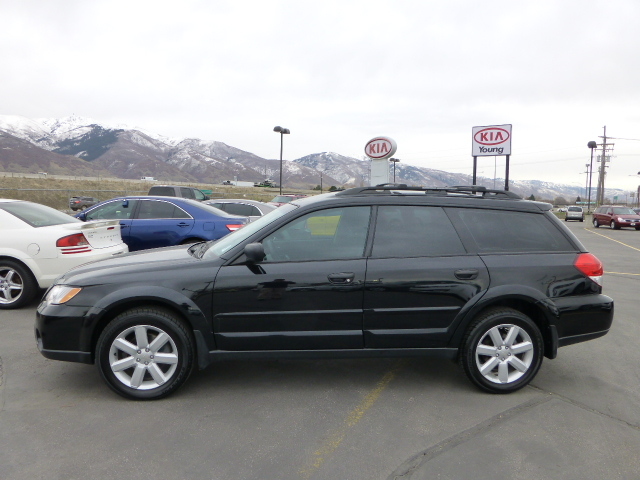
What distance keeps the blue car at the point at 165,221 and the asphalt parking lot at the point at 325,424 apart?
161 inches

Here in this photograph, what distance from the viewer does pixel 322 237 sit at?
393 centimetres

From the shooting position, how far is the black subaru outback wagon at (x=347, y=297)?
3666 millimetres

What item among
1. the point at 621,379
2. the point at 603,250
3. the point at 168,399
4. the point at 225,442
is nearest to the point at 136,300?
the point at 168,399

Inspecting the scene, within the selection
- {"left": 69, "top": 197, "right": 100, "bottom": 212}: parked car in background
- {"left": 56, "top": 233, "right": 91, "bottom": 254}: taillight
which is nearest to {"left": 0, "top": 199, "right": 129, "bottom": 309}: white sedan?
{"left": 56, "top": 233, "right": 91, "bottom": 254}: taillight

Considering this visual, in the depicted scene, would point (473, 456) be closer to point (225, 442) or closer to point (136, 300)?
point (225, 442)

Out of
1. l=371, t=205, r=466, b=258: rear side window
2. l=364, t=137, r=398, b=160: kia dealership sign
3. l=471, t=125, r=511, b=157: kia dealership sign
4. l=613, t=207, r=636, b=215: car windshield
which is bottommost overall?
l=371, t=205, r=466, b=258: rear side window

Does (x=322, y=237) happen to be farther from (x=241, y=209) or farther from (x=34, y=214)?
(x=241, y=209)

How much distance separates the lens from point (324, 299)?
372cm

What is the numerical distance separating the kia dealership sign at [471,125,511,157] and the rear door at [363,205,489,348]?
1184cm

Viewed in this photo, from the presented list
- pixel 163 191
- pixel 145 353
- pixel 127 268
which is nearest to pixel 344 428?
pixel 145 353

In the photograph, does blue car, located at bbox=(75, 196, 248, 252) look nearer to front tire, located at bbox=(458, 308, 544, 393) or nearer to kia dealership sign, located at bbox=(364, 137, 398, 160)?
kia dealership sign, located at bbox=(364, 137, 398, 160)

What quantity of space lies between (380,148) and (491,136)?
5.20 metres

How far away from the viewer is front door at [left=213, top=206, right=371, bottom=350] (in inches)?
A: 145

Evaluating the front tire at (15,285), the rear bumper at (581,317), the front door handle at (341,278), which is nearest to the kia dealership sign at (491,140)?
the rear bumper at (581,317)
